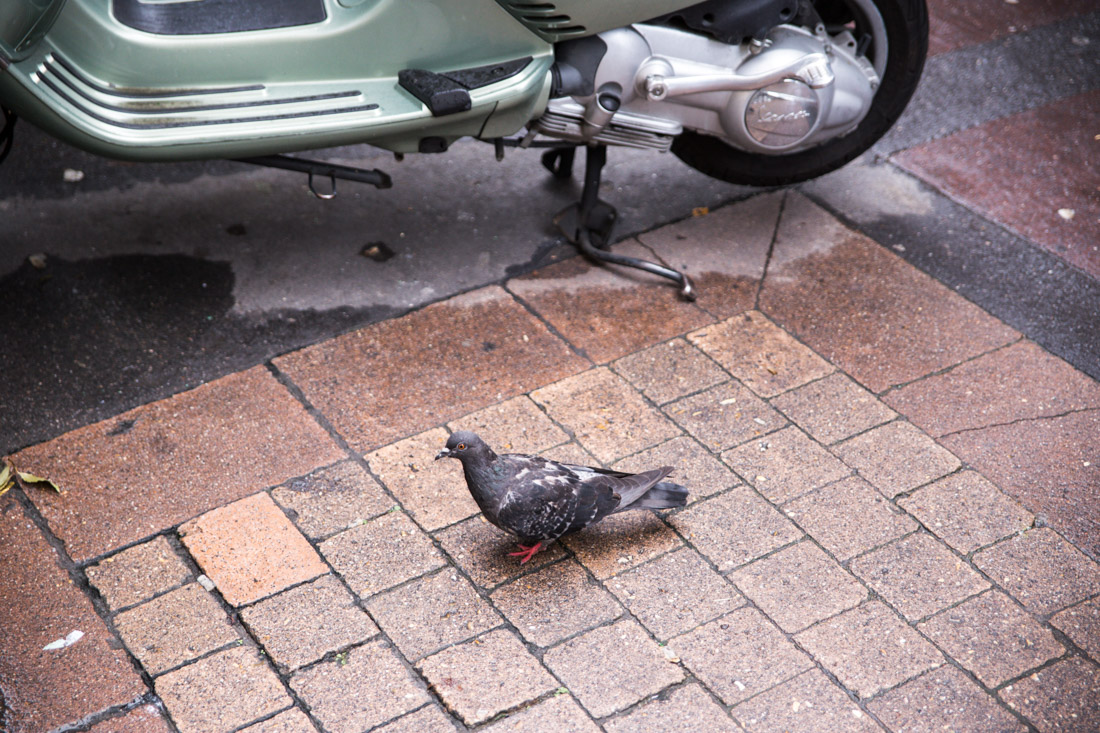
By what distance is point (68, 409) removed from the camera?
3.79 meters

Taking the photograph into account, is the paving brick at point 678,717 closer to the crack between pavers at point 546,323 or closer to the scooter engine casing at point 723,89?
the crack between pavers at point 546,323

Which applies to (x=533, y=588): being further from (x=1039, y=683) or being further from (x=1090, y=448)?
(x=1090, y=448)

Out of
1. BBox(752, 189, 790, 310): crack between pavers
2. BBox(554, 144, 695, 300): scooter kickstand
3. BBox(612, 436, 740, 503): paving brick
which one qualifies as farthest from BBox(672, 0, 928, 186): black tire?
BBox(612, 436, 740, 503): paving brick

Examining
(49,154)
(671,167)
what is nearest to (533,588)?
(671,167)

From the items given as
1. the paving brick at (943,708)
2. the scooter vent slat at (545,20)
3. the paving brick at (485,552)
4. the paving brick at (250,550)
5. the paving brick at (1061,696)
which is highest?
the scooter vent slat at (545,20)

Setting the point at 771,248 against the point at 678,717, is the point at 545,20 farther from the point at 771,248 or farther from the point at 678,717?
the point at 678,717

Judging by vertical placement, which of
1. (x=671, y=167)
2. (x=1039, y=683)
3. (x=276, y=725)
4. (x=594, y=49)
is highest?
(x=594, y=49)

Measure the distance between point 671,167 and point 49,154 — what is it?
3001mm

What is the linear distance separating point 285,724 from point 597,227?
2.54 meters

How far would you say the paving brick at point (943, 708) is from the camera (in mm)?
2873

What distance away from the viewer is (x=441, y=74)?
3.94 metres

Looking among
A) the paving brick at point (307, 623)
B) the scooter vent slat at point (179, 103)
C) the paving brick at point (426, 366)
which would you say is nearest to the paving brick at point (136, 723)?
the paving brick at point (307, 623)

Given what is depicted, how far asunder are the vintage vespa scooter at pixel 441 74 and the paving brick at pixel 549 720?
204cm

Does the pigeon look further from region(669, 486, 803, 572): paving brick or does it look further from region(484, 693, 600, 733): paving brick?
region(484, 693, 600, 733): paving brick
